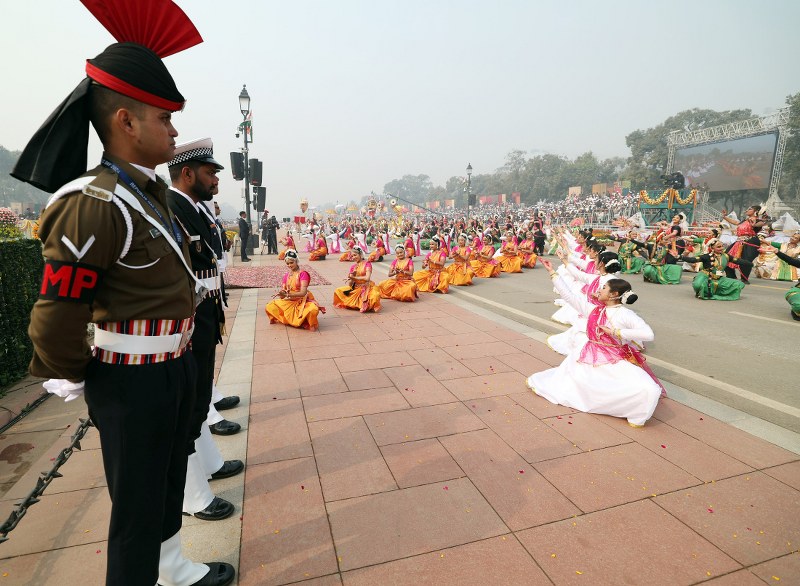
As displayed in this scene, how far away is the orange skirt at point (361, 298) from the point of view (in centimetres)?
838

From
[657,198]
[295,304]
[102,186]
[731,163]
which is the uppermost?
[731,163]

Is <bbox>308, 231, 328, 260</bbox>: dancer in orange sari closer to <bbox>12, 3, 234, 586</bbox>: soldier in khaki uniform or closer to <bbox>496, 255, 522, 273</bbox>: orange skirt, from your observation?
<bbox>496, 255, 522, 273</bbox>: orange skirt

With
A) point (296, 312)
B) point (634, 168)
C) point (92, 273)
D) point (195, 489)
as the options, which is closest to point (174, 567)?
point (195, 489)

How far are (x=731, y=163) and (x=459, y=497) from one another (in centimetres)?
4482

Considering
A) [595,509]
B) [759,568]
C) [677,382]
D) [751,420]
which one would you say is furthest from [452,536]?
[677,382]

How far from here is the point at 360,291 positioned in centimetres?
850

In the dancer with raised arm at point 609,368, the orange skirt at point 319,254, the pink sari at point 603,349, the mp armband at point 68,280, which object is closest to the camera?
the mp armband at point 68,280

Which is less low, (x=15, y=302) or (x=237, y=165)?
(x=237, y=165)

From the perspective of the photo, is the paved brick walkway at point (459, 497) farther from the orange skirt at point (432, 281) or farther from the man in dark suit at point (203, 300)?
the orange skirt at point (432, 281)

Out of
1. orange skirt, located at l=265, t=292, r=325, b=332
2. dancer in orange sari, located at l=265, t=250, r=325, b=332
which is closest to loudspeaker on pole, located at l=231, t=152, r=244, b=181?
dancer in orange sari, located at l=265, t=250, r=325, b=332

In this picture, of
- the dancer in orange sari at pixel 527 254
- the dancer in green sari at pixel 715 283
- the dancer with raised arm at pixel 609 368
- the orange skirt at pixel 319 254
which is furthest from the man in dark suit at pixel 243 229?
the dancer in green sari at pixel 715 283

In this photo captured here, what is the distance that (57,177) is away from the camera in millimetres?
1436

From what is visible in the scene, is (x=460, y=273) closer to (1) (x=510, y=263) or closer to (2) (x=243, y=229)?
(1) (x=510, y=263)

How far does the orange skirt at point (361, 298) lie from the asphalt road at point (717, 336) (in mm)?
2589
